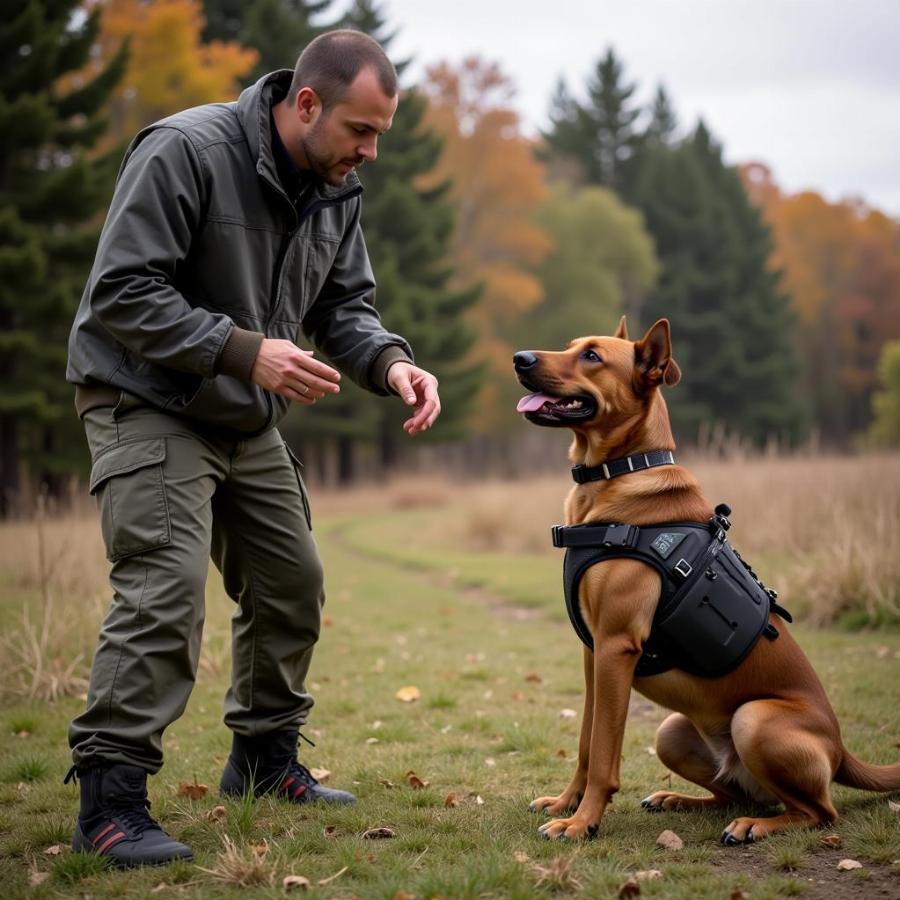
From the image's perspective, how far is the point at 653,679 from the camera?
3.56m

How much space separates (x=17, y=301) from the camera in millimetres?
17812

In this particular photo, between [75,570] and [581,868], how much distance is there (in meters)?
5.61

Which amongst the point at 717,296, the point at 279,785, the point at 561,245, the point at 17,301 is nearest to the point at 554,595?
the point at 279,785

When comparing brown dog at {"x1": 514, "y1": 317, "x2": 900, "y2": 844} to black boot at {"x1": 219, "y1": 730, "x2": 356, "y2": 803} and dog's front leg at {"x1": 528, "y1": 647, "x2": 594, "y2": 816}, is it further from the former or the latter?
black boot at {"x1": 219, "y1": 730, "x2": 356, "y2": 803}

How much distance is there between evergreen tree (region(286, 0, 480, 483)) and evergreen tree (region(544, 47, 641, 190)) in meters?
18.3

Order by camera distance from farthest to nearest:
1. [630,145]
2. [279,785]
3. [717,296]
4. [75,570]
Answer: [630,145] < [717,296] < [75,570] < [279,785]

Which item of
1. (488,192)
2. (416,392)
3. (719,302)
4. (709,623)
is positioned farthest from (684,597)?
(719,302)

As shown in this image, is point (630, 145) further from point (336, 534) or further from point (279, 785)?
point (279, 785)

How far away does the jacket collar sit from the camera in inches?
136

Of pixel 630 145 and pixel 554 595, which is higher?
pixel 630 145

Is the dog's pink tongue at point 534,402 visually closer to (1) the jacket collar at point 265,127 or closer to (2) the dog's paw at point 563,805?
(1) the jacket collar at point 265,127

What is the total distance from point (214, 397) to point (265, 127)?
97 cm

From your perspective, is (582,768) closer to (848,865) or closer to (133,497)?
(848,865)

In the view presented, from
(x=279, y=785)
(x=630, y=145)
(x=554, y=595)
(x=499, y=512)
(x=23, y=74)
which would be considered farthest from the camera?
(x=630, y=145)
